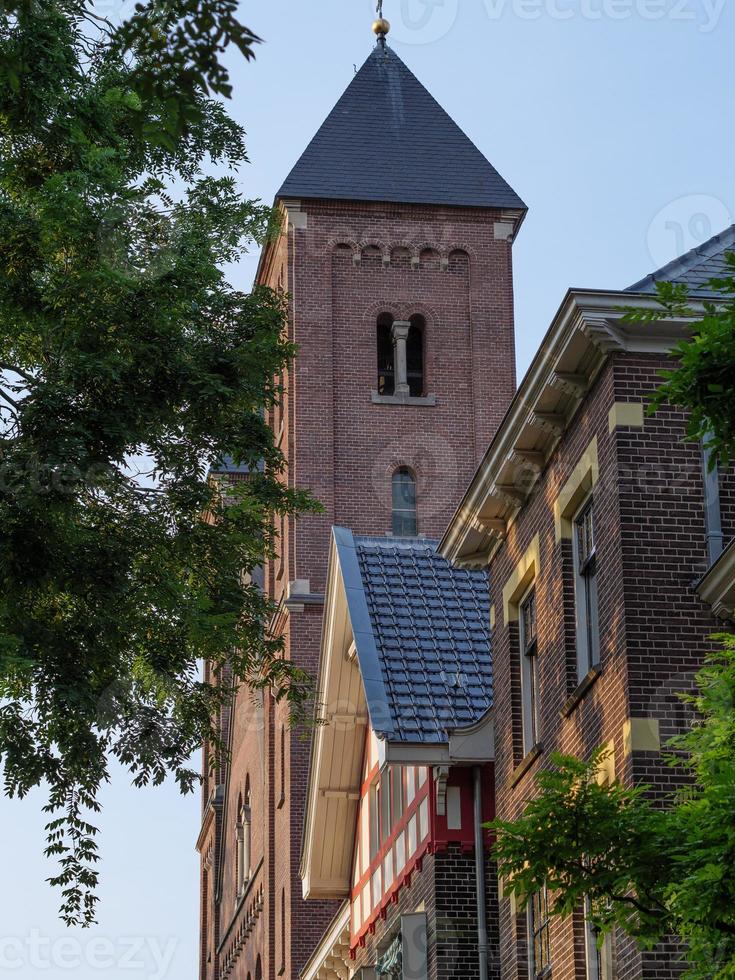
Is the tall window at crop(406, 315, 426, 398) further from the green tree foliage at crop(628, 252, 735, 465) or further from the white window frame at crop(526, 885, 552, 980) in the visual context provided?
the green tree foliage at crop(628, 252, 735, 465)

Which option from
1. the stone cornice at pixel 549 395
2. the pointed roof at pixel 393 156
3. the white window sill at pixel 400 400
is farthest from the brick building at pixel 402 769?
the pointed roof at pixel 393 156

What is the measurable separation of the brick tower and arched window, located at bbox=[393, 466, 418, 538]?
0.13ft

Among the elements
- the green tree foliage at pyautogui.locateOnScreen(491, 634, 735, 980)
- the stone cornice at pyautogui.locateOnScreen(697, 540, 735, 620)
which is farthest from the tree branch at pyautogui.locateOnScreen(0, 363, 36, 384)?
the green tree foliage at pyautogui.locateOnScreen(491, 634, 735, 980)

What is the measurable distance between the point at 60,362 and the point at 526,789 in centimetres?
614

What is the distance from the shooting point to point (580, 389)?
57.6 ft

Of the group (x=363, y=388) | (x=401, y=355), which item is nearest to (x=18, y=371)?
(x=363, y=388)

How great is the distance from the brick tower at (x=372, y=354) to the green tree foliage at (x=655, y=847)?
30363 mm

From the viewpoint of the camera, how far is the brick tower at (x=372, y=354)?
145 ft

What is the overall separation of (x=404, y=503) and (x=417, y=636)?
64.5 feet

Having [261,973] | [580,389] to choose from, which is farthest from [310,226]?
[580,389]

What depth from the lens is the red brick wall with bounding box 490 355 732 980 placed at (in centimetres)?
1578

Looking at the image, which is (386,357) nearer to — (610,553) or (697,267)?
(697,267)

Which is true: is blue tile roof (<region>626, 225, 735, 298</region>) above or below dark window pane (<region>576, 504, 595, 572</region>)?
above

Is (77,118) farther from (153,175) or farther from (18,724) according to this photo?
(18,724)
